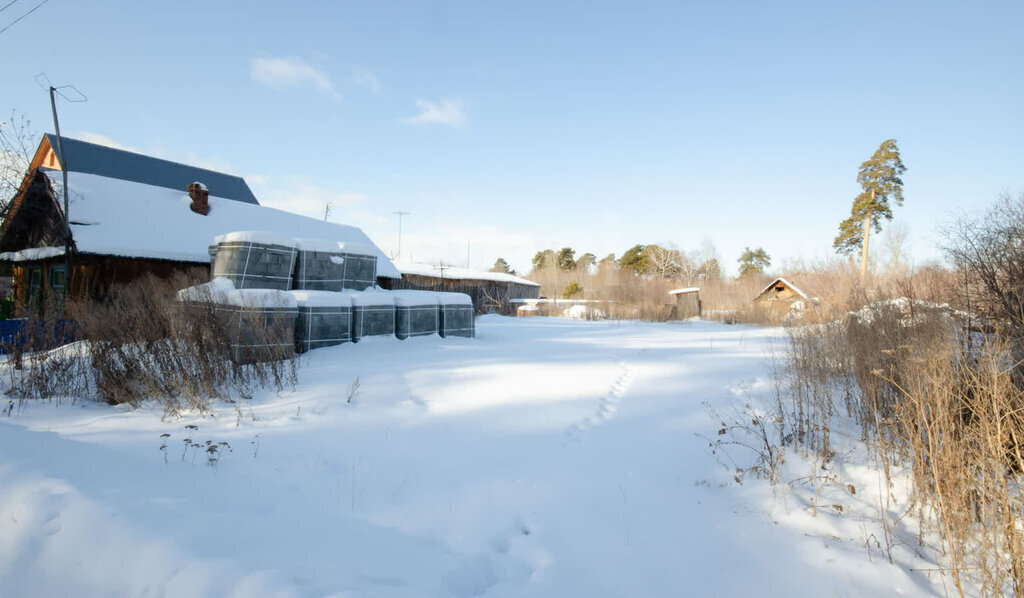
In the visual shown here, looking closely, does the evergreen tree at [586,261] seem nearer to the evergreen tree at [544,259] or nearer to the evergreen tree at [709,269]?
the evergreen tree at [544,259]

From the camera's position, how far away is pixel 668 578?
3023mm

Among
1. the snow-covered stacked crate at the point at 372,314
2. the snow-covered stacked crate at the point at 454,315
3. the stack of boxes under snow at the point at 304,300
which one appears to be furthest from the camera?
the snow-covered stacked crate at the point at 454,315

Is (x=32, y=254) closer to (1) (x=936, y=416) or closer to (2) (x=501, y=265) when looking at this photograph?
(1) (x=936, y=416)

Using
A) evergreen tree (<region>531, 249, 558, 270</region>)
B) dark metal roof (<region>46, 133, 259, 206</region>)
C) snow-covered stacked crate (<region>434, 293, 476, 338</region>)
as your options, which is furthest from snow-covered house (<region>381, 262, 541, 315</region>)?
evergreen tree (<region>531, 249, 558, 270</region>)

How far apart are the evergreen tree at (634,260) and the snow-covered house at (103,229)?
47.0m

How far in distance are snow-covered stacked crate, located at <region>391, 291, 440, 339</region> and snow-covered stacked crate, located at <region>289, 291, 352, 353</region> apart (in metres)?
1.53

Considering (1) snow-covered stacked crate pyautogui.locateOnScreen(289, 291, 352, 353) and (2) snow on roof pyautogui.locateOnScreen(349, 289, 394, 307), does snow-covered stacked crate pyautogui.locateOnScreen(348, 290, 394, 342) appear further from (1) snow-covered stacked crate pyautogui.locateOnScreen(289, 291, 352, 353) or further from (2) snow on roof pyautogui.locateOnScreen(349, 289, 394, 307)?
(1) snow-covered stacked crate pyautogui.locateOnScreen(289, 291, 352, 353)

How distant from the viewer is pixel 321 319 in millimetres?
10523

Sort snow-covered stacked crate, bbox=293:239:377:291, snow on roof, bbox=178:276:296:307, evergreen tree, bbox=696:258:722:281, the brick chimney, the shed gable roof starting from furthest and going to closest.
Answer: evergreen tree, bbox=696:258:722:281 < the shed gable roof < the brick chimney < snow-covered stacked crate, bbox=293:239:377:291 < snow on roof, bbox=178:276:296:307

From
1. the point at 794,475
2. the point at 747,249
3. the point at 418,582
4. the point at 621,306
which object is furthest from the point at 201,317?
the point at 747,249

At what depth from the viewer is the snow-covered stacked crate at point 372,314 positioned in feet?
37.6

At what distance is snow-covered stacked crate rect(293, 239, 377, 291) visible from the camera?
12.3 metres

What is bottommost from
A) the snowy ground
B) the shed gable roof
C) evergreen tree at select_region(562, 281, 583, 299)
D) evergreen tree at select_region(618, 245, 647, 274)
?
the snowy ground

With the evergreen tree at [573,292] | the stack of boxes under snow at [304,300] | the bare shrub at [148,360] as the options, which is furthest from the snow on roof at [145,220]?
the evergreen tree at [573,292]
